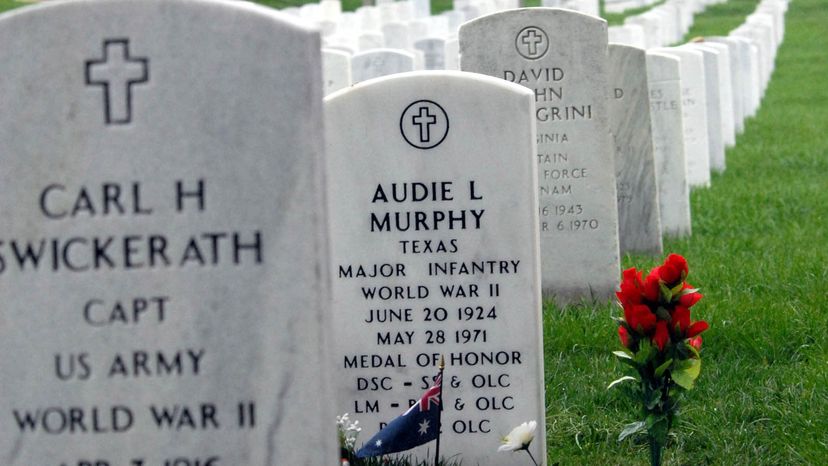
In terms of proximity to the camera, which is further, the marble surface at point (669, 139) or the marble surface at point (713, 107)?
the marble surface at point (713, 107)

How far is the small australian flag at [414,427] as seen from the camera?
4.22 m

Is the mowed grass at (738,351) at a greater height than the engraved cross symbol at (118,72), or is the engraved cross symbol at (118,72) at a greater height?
the engraved cross symbol at (118,72)

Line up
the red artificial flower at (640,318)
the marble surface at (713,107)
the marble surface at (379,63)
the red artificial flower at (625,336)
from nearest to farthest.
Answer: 1. the red artificial flower at (640,318)
2. the red artificial flower at (625,336)
3. the marble surface at (379,63)
4. the marble surface at (713,107)

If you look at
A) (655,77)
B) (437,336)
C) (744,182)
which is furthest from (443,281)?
(744,182)

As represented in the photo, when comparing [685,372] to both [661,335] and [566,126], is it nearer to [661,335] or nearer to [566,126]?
[661,335]

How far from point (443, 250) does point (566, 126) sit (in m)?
2.55

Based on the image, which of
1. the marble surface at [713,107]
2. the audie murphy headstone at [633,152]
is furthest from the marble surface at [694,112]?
the audie murphy headstone at [633,152]

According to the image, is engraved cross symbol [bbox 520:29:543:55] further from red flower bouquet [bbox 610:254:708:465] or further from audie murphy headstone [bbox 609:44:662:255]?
red flower bouquet [bbox 610:254:708:465]

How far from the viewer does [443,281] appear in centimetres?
440

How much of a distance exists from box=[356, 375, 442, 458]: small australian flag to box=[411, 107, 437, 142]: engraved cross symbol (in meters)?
0.73

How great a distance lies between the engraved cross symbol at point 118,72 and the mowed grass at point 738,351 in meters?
2.26

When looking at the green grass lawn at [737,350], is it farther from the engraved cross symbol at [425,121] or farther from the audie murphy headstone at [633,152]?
the engraved cross symbol at [425,121]

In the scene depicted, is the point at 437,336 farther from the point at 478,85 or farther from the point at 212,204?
the point at 212,204

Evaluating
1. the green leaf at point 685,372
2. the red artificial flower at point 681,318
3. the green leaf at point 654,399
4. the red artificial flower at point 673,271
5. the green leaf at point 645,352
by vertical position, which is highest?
the red artificial flower at point 673,271
